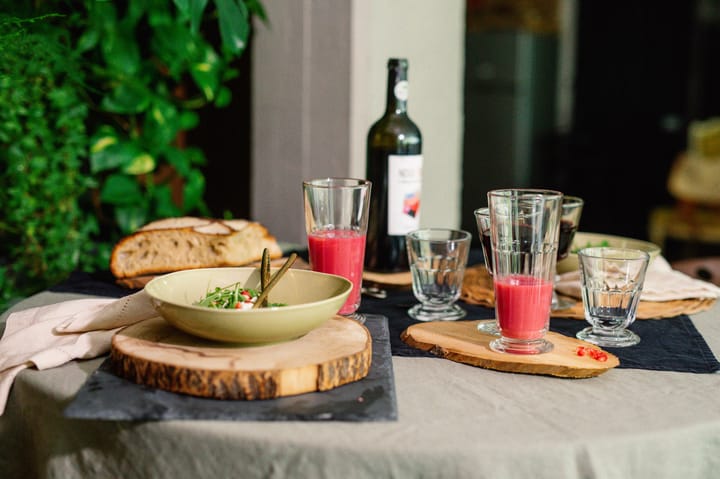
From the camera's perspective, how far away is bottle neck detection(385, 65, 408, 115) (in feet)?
4.93

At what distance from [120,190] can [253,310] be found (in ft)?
4.84

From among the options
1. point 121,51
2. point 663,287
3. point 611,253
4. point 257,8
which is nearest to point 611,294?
point 611,253

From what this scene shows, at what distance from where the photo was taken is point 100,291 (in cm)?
151

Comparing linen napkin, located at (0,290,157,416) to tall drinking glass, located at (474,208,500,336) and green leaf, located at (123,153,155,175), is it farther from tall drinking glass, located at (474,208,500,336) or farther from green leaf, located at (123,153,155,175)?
green leaf, located at (123,153,155,175)

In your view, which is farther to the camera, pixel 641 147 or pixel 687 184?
pixel 641 147

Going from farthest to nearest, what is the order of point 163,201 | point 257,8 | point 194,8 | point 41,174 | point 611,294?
point 163,201 < point 257,8 < point 41,174 < point 194,8 < point 611,294

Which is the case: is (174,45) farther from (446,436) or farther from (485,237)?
(446,436)

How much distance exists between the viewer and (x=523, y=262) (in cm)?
110

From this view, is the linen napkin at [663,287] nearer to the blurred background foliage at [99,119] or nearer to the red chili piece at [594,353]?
the red chili piece at [594,353]

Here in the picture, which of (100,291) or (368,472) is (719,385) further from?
(100,291)

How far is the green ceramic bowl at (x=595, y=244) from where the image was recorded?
1.52m

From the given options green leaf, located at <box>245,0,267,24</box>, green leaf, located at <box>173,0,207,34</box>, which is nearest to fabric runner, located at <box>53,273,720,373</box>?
green leaf, located at <box>173,0,207,34</box>

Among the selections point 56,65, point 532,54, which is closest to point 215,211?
point 56,65

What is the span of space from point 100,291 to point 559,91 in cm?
506
